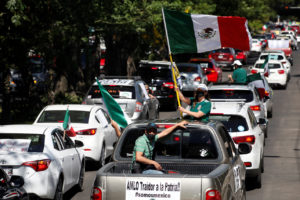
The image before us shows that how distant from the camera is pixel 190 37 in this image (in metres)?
15.4

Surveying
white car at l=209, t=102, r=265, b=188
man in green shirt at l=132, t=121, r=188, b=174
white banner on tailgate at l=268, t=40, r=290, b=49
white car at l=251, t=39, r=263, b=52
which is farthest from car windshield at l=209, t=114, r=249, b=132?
white car at l=251, t=39, r=263, b=52

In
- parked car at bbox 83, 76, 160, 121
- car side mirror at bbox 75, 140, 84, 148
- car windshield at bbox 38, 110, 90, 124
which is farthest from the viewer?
parked car at bbox 83, 76, 160, 121

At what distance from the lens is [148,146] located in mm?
9109

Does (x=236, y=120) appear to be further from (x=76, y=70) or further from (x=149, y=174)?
(x=76, y=70)

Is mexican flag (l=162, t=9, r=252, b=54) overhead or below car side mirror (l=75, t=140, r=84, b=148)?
overhead

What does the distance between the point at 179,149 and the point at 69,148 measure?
3.82 metres

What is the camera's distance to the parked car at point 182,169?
25.3 ft

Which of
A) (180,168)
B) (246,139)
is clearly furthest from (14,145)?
(246,139)

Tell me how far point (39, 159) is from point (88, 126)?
16.0ft

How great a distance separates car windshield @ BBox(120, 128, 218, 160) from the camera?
9285 millimetres

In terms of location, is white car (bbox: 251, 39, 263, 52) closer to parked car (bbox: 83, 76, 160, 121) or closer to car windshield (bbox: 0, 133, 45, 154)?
parked car (bbox: 83, 76, 160, 121)

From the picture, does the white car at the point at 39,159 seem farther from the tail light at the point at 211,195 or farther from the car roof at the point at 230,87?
the car roof at the point at 230,87

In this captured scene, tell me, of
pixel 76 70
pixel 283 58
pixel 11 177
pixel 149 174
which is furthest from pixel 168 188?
pixel 283 58

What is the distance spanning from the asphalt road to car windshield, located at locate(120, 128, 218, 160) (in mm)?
3340
